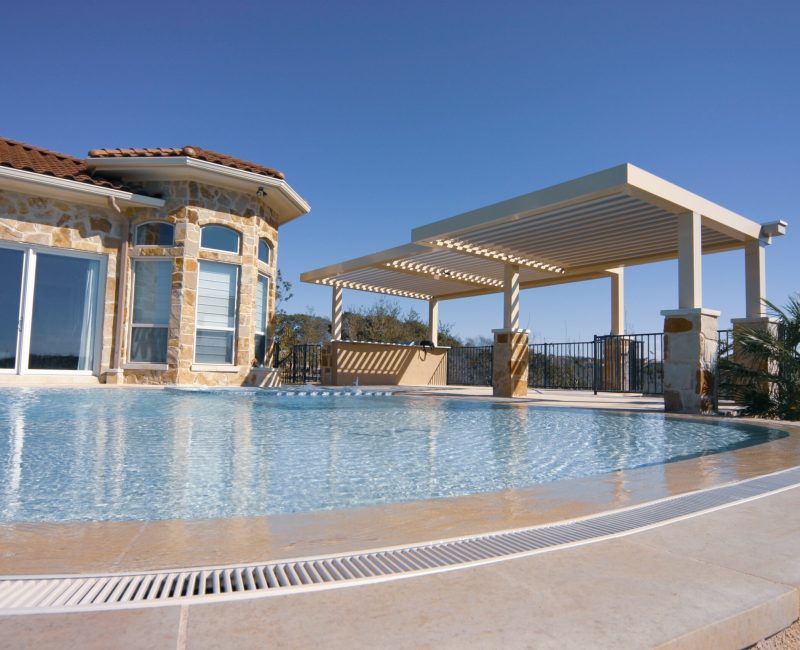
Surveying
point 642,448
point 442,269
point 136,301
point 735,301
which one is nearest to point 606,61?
point 735,301

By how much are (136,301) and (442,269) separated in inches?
307

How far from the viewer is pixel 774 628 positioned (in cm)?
A: 146

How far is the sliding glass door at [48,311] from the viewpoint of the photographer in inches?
381

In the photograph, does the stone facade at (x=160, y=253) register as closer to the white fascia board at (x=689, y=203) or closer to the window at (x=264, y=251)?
the window at (x=264, y=251)

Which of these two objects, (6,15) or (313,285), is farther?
(313,285)

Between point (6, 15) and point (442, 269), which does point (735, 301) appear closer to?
point (442, 269)

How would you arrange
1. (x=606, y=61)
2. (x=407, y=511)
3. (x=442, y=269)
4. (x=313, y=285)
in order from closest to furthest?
(x=407, y=511), (x=606, y=61), (x=442, y=269), (x=313, y=285)

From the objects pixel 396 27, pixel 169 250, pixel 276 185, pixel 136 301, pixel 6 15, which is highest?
pixel 396 27

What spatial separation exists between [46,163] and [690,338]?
39.3ft

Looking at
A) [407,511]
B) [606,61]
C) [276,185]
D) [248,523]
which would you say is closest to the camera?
[248,523]

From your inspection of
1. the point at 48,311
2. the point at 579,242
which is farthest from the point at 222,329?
the point at 579,242

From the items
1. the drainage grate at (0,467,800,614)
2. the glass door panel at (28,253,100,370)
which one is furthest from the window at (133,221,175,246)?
the drainage grate at (0,467,800,614)

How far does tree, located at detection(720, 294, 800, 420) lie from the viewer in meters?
7.97

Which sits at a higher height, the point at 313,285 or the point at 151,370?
the point at 313,285
